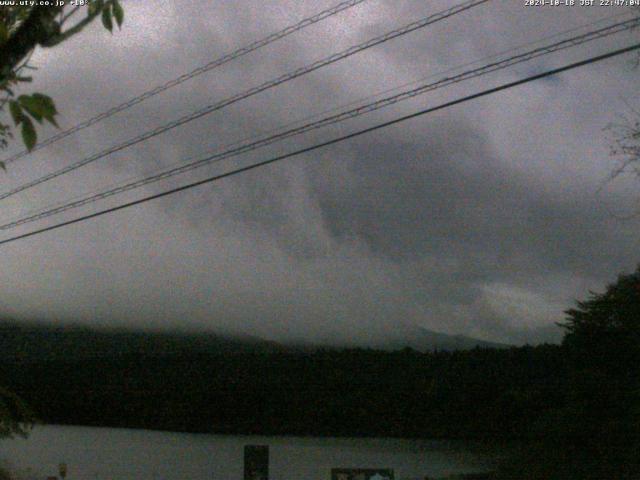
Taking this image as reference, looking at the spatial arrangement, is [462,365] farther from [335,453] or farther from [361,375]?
[335,453]

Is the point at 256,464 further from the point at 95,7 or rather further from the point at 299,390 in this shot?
the point at 95,7

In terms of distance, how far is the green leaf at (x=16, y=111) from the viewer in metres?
2.90

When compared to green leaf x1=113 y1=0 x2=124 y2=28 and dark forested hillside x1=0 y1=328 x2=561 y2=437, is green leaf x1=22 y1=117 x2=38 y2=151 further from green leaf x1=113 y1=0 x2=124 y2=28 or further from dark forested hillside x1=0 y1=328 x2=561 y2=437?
dark forested hillside x1=0 y1=328 x2=561 y2=437

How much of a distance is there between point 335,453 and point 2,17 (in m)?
16.2

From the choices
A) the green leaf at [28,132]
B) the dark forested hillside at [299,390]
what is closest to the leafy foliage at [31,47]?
the green leaf at [28,132]

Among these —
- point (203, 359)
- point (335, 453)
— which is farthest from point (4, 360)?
point (335, 453)

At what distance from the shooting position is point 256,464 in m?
14.4

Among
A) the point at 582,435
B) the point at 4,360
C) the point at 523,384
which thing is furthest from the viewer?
the point at 4,360

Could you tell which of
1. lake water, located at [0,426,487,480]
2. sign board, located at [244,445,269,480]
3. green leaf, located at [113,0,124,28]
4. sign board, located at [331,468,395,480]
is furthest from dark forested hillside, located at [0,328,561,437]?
green leaf, located at [113,0,124,28]

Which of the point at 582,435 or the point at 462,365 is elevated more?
the point at 462,365

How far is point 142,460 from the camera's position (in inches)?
821

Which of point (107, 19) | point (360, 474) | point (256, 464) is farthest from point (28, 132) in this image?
point (360, 474)

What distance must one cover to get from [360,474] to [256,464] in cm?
203

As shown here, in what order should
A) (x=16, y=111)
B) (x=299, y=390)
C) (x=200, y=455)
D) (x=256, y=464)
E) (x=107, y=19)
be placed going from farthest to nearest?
(x=299, y=390) < (x=200, y=455) < (x=256, y=464) < (x=107, y=19) < (x=16, y=111)
